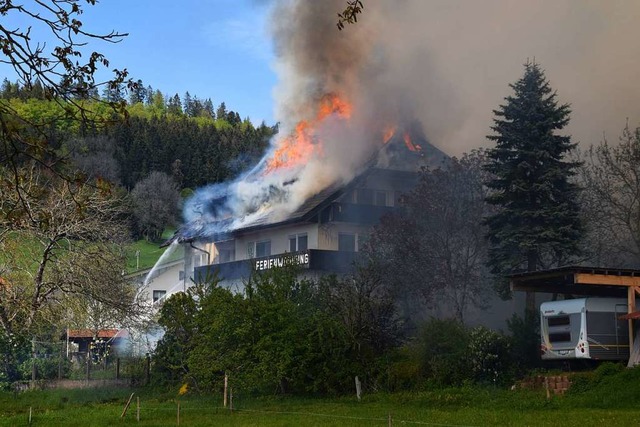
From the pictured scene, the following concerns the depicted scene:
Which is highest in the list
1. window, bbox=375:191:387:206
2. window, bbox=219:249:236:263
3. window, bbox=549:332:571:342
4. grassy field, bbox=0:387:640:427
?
window, bbox=375:191:387:206

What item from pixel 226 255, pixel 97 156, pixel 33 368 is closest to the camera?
pixel 33 368

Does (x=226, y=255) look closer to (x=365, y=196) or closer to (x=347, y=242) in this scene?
(x=347, y=242)

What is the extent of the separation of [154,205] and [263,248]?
64.9 meters

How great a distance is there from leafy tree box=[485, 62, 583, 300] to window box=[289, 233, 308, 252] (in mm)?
13228

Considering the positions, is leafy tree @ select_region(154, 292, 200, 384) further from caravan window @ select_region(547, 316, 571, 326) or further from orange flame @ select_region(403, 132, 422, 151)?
orange flame @ select_region(403, 132, 422, 151)

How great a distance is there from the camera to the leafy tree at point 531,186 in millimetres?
37906

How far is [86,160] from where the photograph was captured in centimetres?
11844

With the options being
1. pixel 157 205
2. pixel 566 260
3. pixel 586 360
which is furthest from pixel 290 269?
pixel 157 205

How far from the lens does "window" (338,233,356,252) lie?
48281mm

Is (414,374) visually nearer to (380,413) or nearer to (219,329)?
(380,413)

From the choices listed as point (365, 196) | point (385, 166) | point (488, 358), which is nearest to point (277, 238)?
point (365, 196)

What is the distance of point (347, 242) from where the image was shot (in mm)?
48469

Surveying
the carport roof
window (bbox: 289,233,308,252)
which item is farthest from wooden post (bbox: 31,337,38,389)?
the carport roof

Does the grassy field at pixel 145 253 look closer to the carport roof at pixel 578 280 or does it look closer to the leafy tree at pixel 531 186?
the leafy tree at pixel 531 186
